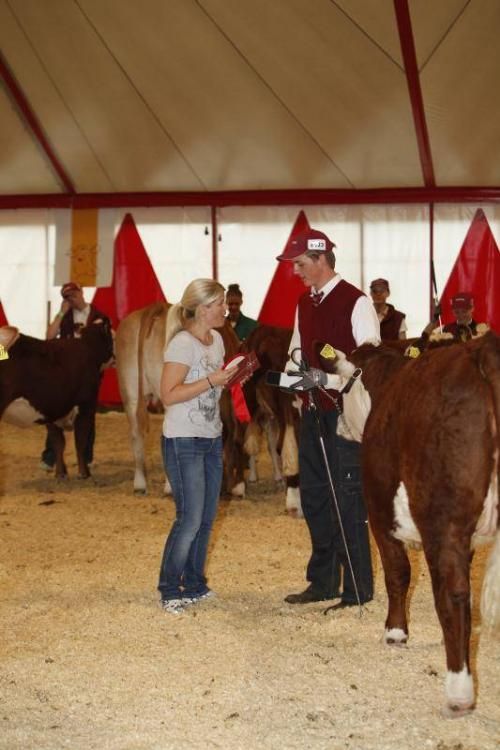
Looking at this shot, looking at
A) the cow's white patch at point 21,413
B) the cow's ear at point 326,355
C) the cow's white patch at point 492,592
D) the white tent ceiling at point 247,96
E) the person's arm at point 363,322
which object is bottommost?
the cow's white patch at point 492,592

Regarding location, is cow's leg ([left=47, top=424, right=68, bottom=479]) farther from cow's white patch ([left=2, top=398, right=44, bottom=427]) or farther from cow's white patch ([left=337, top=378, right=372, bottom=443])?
cow's white patch ([left=337, top=378, right=372, bottom=443])

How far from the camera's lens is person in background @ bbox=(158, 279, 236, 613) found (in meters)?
4.95

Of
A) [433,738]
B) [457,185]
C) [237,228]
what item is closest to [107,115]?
[237,228]

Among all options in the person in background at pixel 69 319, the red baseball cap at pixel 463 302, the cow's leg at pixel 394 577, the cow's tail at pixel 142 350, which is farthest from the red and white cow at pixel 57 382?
the cow's leg at pixel 394 577

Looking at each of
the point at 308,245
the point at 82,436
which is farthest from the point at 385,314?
the point at 308,245

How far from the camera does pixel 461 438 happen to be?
3465mm

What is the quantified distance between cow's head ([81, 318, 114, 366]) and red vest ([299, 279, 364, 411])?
489 centimetres

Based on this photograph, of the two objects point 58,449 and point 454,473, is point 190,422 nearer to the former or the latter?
point 454,473

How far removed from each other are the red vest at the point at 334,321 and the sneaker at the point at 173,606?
1237 mm

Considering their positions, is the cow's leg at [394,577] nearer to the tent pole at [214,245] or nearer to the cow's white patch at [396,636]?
the cow's white patch at [396,636]

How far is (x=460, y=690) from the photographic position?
354cm

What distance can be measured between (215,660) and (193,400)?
1306 mm

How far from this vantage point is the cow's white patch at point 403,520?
152 inches

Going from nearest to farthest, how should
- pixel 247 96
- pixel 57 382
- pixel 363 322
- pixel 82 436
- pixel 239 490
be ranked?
pixel 363 322 < pixel 239 490 < pixel 57 382 < pixel 82 436 < pixel 247 96
